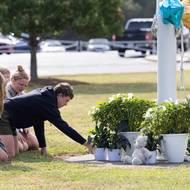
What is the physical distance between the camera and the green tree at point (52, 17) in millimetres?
24484

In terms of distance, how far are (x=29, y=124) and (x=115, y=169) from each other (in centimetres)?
175

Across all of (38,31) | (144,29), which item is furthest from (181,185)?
(144,29)

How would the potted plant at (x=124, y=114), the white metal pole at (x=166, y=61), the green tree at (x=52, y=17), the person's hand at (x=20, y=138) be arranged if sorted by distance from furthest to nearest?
the green tree at (x=52, y=17), the person's hand at (x=20, y=138), the white metal pole at (x=166, y=61), the potted plant at (x=124, y=114)

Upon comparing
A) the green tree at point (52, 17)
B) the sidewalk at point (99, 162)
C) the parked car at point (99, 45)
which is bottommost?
the sidewalk at point (99, 162)

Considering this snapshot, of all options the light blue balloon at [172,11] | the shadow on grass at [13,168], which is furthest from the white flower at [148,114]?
the shadow on grass at [13,168]

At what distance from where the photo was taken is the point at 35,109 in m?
10.8

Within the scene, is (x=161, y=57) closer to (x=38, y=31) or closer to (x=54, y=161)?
(x=54, y=161)

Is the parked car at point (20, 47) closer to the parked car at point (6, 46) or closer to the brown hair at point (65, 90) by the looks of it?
the parked car at point (6, 46)

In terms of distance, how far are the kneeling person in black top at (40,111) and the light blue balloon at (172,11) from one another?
1.68 metres

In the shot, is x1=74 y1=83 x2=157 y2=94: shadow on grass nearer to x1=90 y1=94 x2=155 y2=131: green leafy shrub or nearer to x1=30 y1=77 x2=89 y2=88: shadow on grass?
x1=30 y1=77 x2=89 y2=88: shadow on grass

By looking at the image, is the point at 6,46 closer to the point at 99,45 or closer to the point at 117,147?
the point at 99,45

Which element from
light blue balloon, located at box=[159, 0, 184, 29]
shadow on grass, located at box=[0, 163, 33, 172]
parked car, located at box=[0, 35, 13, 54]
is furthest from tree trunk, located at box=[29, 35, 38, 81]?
parked car, located at box=[0, 35, 13, 54]

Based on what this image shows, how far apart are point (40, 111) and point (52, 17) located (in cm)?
1422

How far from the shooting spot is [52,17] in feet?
81.0
